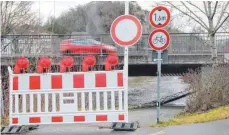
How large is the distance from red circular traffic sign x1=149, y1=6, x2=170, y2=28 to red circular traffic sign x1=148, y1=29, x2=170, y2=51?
17cm

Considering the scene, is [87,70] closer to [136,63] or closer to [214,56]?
[214,56]

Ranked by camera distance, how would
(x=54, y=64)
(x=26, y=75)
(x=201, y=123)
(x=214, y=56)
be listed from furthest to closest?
(x=214, y=56) < (x=54, y=64) < (x=201, y=123) < (x=26, y=75)

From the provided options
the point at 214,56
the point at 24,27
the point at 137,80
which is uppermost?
the point at 24,27

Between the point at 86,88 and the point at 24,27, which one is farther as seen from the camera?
the point at 24,27

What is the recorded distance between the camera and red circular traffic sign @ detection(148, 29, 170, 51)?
9.12m

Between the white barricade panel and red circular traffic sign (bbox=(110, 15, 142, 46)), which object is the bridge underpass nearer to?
red circular traffic sign (bbox=(110, 15, 142, 46))

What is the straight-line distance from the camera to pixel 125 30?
27.0 feet


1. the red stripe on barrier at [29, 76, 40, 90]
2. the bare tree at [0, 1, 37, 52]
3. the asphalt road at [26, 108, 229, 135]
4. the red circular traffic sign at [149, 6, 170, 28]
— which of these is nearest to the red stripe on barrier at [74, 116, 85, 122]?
the asphalt road at [26, 108, 229, 135]

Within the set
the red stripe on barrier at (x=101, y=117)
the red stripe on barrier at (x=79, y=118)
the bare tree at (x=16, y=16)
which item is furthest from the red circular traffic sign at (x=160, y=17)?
the bare tree at (x=16, y=16)

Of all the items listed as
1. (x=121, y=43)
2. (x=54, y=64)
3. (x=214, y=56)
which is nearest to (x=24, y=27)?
(x=214, y=56)

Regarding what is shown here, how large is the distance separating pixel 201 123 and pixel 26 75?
366cm

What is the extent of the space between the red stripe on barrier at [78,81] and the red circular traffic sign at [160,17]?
2.36 meters

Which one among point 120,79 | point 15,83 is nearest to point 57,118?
point 15,83

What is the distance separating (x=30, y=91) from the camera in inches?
308
